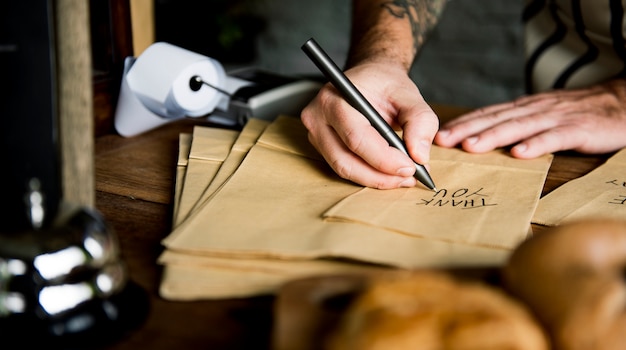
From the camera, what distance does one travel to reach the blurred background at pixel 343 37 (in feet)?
9.13

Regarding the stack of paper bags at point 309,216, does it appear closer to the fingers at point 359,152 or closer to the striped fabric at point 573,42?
the fingers at point 359,152

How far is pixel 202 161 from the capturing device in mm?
1017

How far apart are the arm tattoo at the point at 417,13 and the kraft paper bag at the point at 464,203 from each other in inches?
20.3

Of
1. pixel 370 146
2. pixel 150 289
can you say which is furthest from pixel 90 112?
pixel 370 146

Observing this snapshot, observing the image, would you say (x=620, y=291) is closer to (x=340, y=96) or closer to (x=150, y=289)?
(x=150, y=289)

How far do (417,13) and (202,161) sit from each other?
0.77 m

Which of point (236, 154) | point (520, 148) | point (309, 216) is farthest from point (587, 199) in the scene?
point (236, 154)

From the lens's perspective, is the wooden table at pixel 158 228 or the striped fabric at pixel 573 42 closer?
the wooden table at pixel 158 228

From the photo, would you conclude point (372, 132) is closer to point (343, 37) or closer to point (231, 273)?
point (231, 273)

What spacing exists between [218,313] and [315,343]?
16 cm

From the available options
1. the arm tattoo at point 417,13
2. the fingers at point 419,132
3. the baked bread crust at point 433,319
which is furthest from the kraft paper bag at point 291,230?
the arm tattoo at point 417,13

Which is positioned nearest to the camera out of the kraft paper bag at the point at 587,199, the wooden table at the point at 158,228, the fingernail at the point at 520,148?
the wooden table at the point at 158,228

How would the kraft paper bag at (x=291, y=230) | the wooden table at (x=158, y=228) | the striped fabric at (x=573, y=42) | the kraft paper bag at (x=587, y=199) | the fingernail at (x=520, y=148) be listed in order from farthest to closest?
the striped fabric at (x=573, y=42)
the fingernail at (x=520, y=148)
the kraft paper bag at (x=587, y=199)
the kraft paper bag at (x=291, y=230)
the wooden table at (x=158, y=228)

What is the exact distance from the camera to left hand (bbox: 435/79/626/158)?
1.11m
